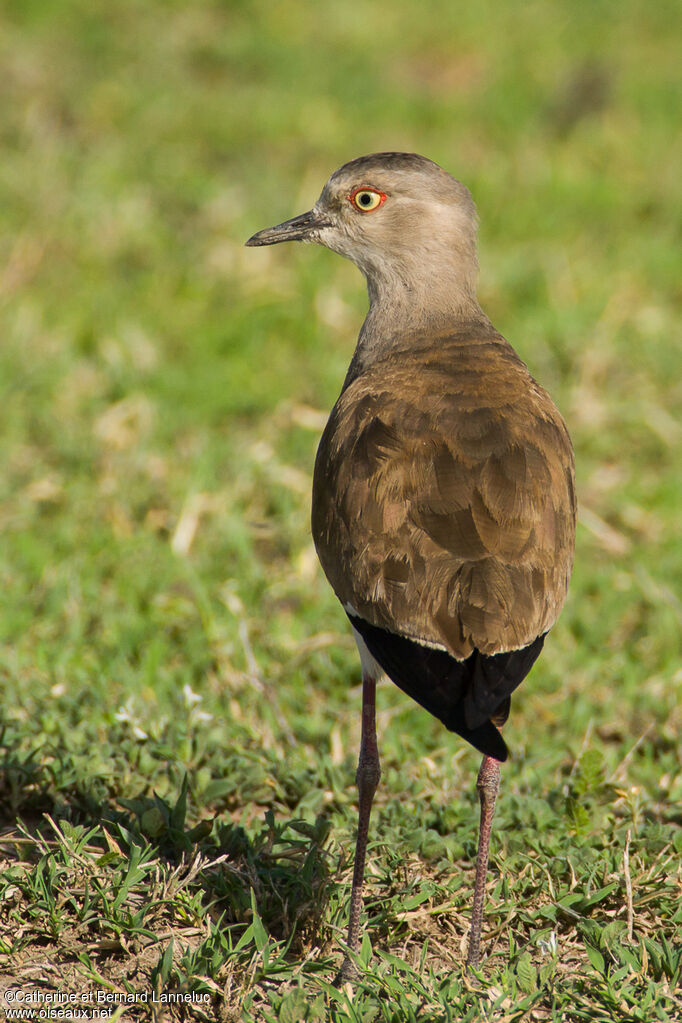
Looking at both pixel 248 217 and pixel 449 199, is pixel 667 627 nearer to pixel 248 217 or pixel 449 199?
pixel 449 199

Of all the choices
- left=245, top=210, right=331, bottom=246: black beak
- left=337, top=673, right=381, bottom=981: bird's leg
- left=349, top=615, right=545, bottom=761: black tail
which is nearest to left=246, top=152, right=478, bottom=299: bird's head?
left=245, top=210, right=331, bottom=246: black beak

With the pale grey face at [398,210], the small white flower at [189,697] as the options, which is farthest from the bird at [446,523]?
the small white flower at [189,697]

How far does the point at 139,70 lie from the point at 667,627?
6.62 m

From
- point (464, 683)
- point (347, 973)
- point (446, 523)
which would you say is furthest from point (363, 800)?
point (446, 523)

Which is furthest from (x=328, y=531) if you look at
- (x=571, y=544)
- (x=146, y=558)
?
(x=146, y=558)

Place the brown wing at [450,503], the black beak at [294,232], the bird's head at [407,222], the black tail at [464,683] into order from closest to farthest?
the black tail at [464,683] → the brown wing at [450,503] → the bird's head at [407,222] → the black beak at [294,232]

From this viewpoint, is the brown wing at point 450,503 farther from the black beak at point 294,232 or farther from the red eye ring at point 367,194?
the black beak at point 294,232

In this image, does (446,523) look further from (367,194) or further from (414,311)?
(367,194)

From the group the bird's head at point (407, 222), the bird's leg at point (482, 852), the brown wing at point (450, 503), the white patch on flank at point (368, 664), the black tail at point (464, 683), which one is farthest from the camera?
the bird's head at point (407, 222)

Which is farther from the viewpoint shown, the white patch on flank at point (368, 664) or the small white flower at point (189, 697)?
the small white flower at point (189, 697)

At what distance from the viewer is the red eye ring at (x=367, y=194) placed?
419cm

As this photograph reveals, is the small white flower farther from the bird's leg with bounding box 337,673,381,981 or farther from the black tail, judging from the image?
the black tail

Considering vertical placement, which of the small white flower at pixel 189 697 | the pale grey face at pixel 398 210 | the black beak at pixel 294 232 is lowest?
the small white flower at pixel 189 697

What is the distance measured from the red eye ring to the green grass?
1.69 meters
